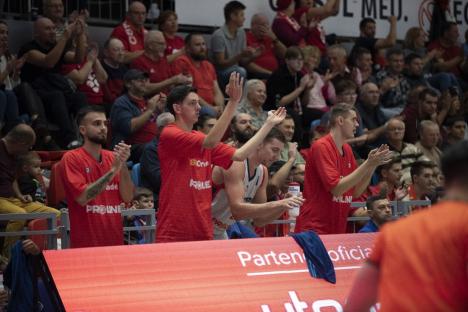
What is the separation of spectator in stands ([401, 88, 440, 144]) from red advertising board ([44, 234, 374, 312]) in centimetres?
668

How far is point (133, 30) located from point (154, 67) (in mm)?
679

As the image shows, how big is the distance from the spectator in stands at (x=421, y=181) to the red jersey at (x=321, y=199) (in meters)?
2.05

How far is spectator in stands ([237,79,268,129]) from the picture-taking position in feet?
42.4

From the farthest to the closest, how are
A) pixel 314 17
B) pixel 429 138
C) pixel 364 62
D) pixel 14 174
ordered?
pixel 364 62 → pixel 314 17 → pixel 429 138 → pixel 14 174

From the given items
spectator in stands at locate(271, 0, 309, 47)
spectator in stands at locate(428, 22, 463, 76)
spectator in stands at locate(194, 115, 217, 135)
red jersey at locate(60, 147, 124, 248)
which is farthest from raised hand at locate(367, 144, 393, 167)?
spectator in stands at locate(428, 22, 463, 76)

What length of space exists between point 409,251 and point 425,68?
46.0ft

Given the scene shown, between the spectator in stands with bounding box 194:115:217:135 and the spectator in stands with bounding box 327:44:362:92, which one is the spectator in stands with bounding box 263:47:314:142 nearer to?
the spectator in stands with bounding box 327:44:362:92

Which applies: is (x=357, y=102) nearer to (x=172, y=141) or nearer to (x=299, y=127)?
(x=299, y=127)

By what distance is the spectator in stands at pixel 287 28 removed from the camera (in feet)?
51.7

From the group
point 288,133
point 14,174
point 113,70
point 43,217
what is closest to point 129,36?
point 113,70

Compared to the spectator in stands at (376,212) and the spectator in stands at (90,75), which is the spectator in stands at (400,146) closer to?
the spectator in stands at (376,212)

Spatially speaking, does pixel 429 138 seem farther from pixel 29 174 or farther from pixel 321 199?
pixel 29 174

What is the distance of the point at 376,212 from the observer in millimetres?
9852

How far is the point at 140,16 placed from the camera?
14.0m
